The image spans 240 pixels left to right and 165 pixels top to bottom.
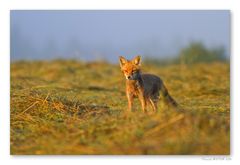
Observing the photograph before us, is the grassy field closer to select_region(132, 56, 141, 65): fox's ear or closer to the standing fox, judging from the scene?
the standing fox

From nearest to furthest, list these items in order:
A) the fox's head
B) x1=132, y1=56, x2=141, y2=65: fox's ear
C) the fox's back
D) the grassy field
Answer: the grassy field
the fox's head
x1=132, y1=56, x2=141, y2=65: fox's ear
the fox's back

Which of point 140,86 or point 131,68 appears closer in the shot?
point 131,68

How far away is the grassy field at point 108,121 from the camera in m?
10.1

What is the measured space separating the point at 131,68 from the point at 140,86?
379 millimetres

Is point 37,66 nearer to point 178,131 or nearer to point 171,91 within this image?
point 171,91

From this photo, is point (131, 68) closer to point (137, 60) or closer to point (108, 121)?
point (137, 60)

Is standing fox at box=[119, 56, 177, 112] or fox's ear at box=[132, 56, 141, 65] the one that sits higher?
fox's ear at box=[132, 56, 141, 65]

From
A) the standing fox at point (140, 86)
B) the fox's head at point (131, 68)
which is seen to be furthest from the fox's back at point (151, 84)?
the fox's head at point (131, 68)

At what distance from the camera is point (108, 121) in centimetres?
1066

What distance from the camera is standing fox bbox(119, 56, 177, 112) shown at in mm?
11102

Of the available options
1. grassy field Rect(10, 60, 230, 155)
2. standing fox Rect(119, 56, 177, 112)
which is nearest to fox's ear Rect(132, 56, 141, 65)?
standing fox Rect(119, 56, 177, 112)

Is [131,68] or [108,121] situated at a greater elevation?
[131,68]

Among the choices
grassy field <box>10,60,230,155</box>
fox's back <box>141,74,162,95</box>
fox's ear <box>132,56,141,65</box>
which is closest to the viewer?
grassy field <box>10,60,230,155</box>

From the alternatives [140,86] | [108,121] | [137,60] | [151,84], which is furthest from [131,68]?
[108,121]
